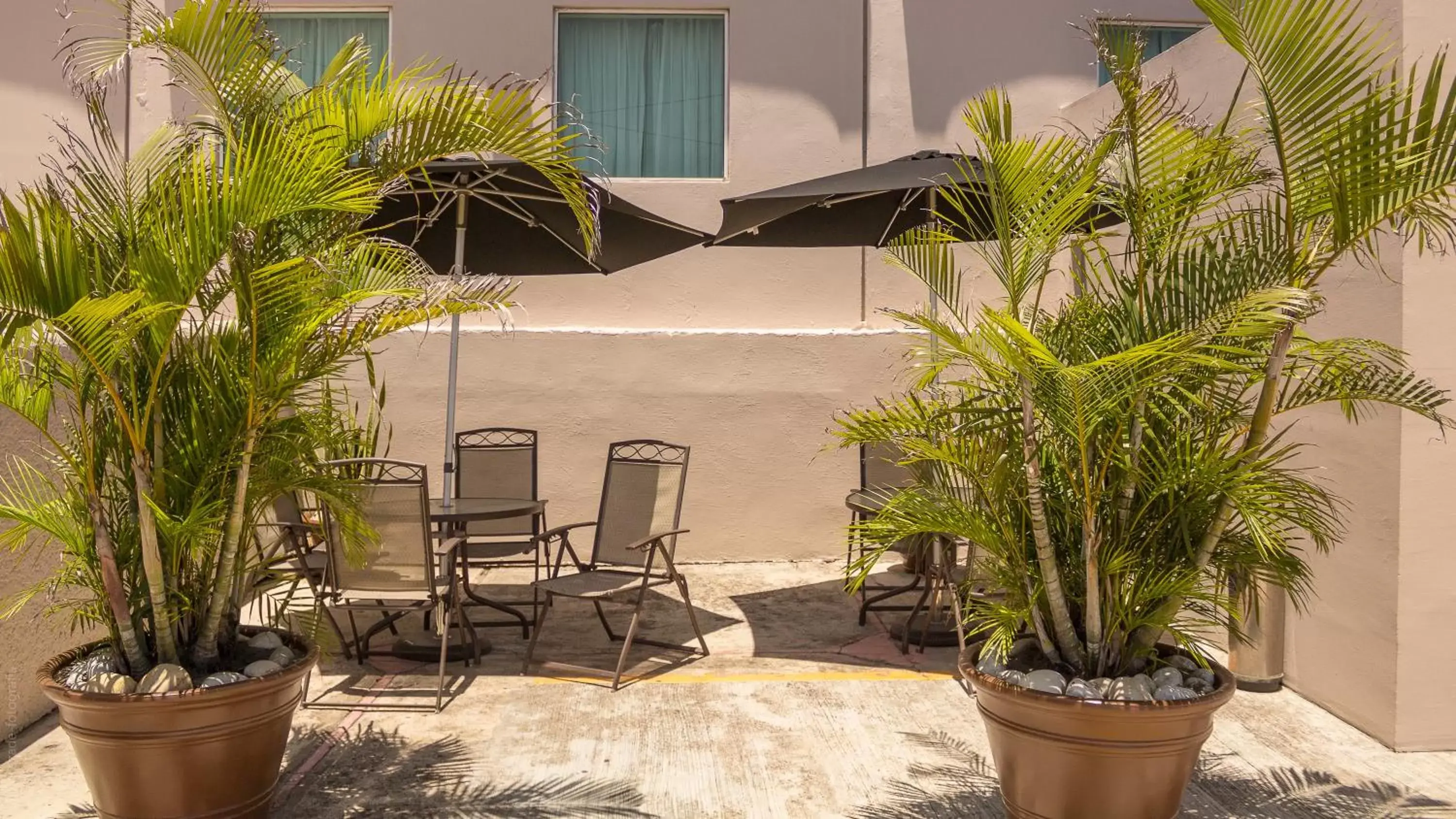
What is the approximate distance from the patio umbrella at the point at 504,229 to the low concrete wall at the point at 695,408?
113 cm

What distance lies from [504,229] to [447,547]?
213 centimetres

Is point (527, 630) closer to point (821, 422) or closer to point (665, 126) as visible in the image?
point (821, 422)

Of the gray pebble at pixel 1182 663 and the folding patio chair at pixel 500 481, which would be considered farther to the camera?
the folding patio chair at pixel 500 481

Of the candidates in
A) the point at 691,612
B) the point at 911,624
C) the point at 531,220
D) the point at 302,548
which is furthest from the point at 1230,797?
the point at 302,548

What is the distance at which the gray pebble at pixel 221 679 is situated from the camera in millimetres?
3449

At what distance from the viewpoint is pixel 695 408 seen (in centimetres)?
805

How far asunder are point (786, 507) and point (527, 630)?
260cm

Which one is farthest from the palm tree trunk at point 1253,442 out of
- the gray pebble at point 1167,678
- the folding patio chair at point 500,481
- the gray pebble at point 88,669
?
the folding patio chair at point 500,481

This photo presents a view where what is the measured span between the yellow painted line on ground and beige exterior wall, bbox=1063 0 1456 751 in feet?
5.71

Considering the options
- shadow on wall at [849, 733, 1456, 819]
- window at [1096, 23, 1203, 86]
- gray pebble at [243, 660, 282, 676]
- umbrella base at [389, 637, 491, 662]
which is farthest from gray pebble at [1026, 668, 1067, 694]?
window at [1096, 23, 1203, 86]

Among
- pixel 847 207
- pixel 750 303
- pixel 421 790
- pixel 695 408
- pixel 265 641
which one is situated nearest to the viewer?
pixel 265 641

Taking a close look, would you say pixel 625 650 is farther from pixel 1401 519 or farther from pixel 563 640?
pixel 1401 519

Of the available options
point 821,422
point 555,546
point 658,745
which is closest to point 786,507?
point 821,422

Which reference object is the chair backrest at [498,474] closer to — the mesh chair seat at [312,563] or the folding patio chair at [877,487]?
the mesh chair seat at [312,563]
